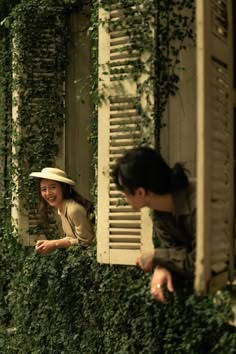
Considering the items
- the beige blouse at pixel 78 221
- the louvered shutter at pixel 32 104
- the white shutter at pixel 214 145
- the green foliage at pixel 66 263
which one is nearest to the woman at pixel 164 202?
the white shutter at pixel 214 145

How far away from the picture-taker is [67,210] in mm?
5648

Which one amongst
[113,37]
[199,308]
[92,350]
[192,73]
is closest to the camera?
[199,308]

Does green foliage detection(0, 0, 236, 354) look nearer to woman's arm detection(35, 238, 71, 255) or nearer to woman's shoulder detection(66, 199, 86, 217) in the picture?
woman's arm detection(35, 238, 71, 255)

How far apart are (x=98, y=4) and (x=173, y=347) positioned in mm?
2853

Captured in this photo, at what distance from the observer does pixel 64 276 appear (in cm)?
564

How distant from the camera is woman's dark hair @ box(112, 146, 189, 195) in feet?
10.9

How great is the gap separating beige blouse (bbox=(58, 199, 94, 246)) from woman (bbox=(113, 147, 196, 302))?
78.6 inches

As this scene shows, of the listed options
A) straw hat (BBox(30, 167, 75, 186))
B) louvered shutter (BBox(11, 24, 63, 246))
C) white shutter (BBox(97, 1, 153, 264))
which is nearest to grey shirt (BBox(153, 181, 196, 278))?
white shutter (BBox(97, 1, 153, 264))

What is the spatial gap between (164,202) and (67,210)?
235cm

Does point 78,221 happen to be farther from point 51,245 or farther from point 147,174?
point 147,174

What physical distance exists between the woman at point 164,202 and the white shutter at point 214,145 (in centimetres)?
16

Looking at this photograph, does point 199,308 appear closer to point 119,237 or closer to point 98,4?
point 119,237

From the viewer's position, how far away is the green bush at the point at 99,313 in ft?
14.2

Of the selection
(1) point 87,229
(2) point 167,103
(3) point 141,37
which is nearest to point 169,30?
(3) point 141,37
